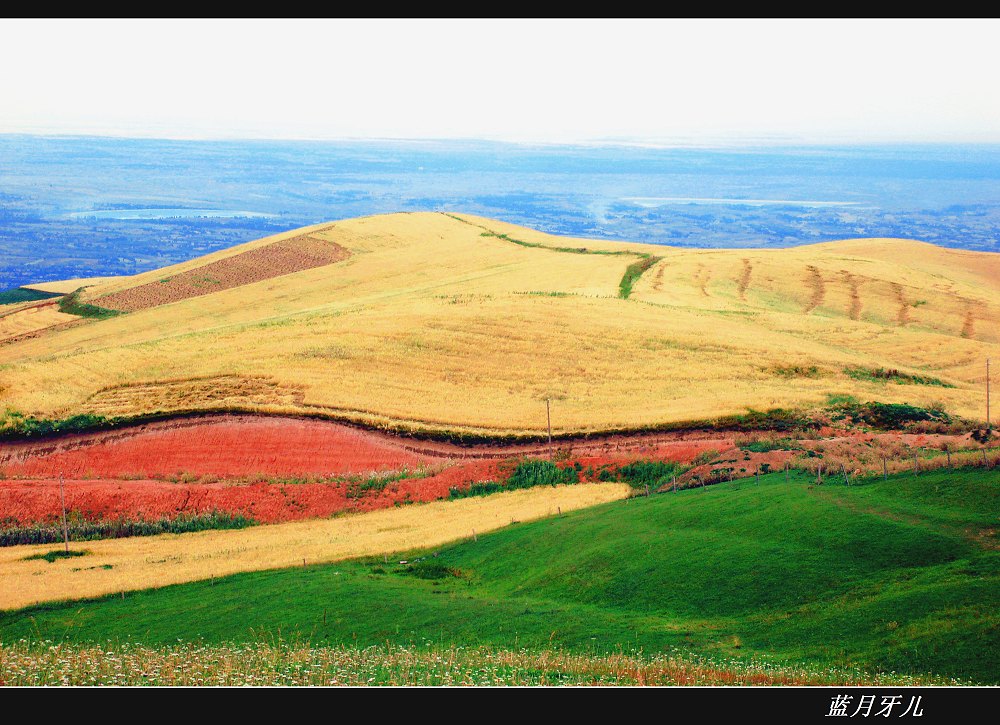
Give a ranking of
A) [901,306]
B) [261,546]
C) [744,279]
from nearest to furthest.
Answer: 1. [261,546]
2. [901,306]
3. [744,279]

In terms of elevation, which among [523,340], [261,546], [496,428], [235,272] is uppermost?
[523,340]

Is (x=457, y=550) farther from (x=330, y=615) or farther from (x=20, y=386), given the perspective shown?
(x=20, y=386)

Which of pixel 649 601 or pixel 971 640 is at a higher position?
pixel 971 640

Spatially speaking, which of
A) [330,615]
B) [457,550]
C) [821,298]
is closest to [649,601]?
[330,615]

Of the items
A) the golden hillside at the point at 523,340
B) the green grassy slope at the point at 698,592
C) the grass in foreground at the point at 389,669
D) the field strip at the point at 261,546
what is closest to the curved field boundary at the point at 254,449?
the golden hillside at the point at 523,340

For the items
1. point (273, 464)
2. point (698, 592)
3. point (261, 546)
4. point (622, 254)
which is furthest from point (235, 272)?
point (698, 592)

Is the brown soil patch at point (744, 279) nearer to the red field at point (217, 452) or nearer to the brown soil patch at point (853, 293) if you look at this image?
the brown soil patch at point (853, 293)

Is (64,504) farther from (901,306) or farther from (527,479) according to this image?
(901,306)
